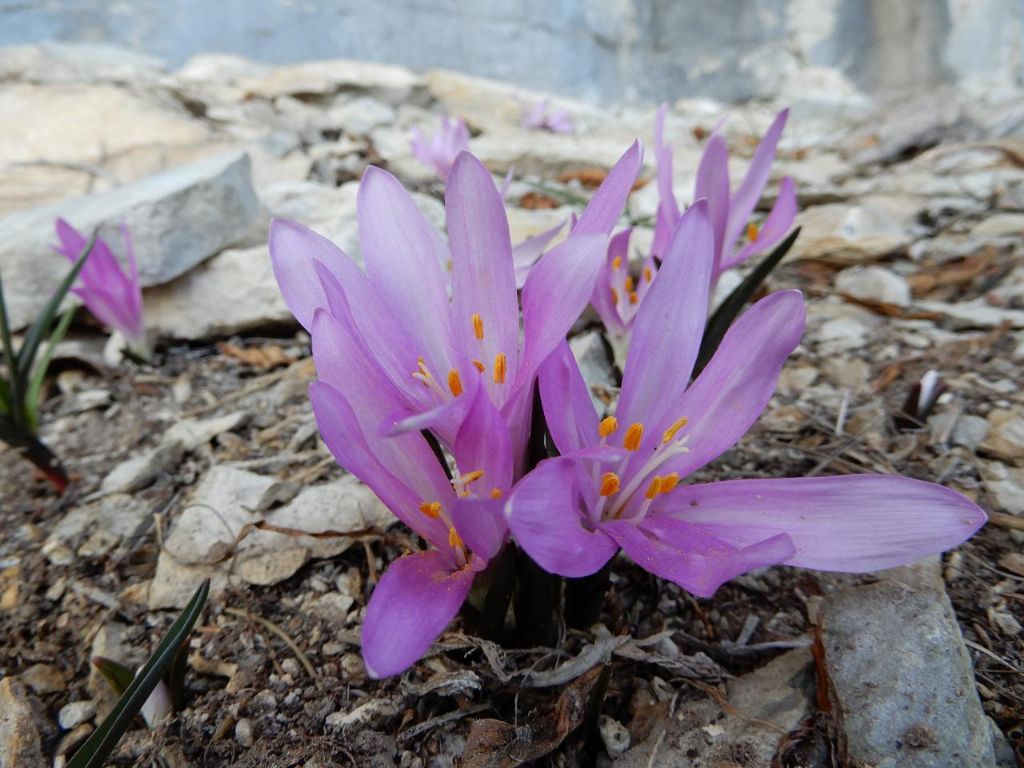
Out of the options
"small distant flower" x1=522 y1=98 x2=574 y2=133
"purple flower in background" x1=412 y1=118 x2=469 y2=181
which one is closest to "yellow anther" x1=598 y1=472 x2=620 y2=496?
"purple flower in background" x1=412 y1=118 x2=469 y2=181

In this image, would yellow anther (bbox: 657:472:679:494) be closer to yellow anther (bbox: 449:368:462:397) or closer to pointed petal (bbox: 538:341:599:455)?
pointed petal (bbox: 538:341:599:455)

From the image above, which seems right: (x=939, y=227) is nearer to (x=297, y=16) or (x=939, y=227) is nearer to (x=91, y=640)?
(x=91, y=640)

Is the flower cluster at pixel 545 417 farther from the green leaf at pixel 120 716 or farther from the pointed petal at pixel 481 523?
the green leaf at pixel 120 716

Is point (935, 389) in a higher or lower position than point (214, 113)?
lower

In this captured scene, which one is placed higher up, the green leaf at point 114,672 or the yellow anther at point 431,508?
the yellow anther at point 431,508

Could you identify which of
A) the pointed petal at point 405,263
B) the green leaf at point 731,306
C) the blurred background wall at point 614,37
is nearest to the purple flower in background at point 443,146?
the green leaf at point 731,306

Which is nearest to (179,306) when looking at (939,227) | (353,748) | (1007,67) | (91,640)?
(91,640)
